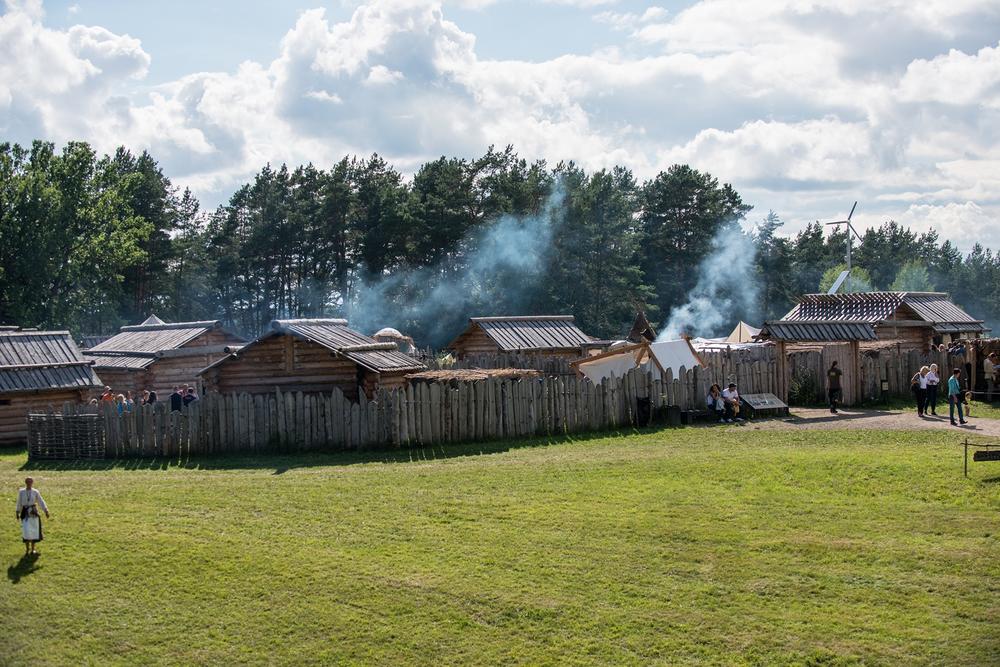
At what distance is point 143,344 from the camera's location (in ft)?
131

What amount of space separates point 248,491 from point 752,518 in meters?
9.31

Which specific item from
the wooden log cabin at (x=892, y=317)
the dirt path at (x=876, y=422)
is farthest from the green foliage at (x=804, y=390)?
the dirt path at (x=876, y=422)

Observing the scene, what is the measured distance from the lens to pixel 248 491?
19.0 m

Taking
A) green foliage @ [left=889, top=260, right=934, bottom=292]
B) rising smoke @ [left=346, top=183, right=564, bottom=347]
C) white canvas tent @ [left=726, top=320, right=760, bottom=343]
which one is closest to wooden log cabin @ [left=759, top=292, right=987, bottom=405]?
white canvas tent @ [left=726, top=320, right=760, bottom=343]

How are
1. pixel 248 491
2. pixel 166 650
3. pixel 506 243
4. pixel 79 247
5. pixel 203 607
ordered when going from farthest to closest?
pixel 506 243 → pixel 79 247 → pixel 248 491 → pixel 203 607 → pixel 166 650

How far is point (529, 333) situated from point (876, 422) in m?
18.0

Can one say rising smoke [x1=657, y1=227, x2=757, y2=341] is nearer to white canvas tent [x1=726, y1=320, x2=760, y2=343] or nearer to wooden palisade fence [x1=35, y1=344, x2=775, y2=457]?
white canvas tent [x1=726, y1=320, x2=760, y2=343]

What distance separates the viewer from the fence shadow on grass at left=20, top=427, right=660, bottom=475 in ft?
73.9

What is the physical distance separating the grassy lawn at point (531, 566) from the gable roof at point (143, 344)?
60.6 feet

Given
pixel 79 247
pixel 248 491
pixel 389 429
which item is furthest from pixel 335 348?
pixel 79 247

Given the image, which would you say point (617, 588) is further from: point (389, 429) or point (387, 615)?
point (389, 429)

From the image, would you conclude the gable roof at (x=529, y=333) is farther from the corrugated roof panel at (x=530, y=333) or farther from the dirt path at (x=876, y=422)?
the dirt path at (x=876, y=422)

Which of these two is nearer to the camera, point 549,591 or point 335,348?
point 549,591

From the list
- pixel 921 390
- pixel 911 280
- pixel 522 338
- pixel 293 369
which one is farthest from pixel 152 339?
pixel 911 280
